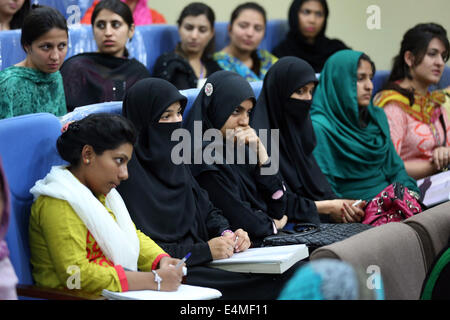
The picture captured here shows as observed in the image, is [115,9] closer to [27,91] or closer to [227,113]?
[27,91]

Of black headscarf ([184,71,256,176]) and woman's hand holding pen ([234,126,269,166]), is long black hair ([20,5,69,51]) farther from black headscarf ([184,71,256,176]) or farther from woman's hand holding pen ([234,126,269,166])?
woman's hand holding pen ([234,126,269,166])

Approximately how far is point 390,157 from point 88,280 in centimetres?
232

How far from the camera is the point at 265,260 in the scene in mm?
2527

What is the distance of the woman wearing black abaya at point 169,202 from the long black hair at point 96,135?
0.35 meters

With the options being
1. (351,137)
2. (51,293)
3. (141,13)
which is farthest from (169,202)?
(141,13)

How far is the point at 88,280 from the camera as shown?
84.9 inches

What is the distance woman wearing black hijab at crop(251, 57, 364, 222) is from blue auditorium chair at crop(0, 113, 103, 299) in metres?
1.22

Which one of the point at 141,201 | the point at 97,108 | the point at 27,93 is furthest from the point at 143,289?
the point at 27,93

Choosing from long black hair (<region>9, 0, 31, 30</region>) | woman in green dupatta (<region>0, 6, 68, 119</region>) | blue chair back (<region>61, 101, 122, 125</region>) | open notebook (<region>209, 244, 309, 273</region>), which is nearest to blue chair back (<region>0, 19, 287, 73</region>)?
long black hair (<region>9, 0, 31, 30</region>)

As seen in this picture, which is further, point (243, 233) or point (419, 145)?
point (419, 145)

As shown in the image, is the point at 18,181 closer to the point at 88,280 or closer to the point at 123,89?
the point at 88,280

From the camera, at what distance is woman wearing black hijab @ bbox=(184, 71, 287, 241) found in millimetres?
2939

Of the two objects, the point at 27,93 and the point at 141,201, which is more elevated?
the point at 27,93
